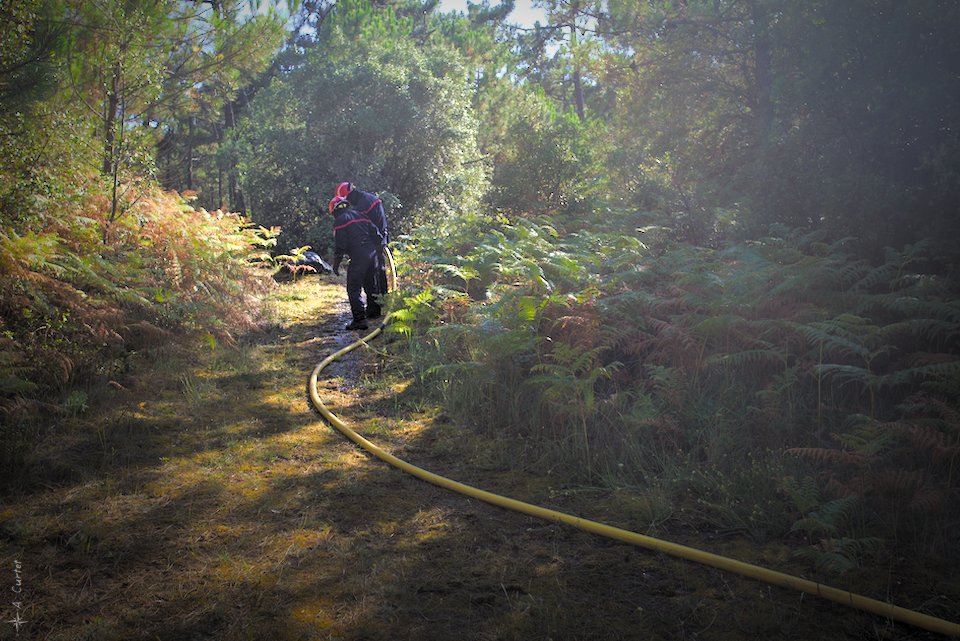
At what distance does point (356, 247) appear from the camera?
8922 millimetres

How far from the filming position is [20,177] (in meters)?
5.91

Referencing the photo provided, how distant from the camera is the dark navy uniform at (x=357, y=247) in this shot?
8836mm

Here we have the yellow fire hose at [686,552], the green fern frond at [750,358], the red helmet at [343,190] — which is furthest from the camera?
the red helmet at [343,190]

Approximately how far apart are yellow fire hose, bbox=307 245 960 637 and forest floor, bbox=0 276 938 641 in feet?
0.14

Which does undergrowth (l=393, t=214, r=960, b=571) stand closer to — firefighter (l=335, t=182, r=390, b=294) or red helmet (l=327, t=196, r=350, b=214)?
firefighter (l=335, t=182, r=390, b=294)

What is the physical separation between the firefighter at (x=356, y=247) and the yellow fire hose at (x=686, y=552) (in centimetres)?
384

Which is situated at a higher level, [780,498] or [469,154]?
[469,154]

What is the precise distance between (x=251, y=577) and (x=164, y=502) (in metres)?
1.11

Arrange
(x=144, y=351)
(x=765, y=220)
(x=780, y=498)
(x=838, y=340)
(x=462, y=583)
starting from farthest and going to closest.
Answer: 1. (x=765, y=220)
2. (x=144, y=351)
3. (x=838, y=340)
4. (x=780, y=498)
5. (x=462, y=583)

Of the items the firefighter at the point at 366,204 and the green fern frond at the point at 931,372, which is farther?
the firefighter at the point at 366,204

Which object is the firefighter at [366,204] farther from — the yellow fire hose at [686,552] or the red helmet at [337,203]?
the yellow fire hose at [686,552]

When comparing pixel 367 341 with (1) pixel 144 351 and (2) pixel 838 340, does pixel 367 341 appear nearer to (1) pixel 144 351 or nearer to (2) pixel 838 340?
(1) pixel 144 351

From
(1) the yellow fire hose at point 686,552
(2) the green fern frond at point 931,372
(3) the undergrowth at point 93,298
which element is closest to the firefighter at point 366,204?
(3) the undergrowth at point 93,298

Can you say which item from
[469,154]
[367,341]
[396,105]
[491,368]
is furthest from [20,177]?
[469,154]
